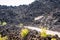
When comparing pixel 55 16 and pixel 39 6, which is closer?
pixel 55 16

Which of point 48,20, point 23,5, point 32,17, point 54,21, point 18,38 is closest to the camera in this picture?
point 18,38

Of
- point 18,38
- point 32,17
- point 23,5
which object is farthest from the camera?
point 23,5

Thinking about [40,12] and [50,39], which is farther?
[40,12]

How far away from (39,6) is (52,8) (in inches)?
331

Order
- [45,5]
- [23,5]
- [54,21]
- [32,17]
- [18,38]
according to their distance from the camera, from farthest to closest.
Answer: [23,5]
[45,5]
[32,17]
[54,21]
[18,38]

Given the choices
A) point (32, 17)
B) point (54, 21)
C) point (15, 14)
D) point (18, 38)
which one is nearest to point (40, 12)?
point (32, 17)

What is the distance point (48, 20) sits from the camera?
53.0 metres

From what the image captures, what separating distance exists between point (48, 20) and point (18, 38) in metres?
31.3

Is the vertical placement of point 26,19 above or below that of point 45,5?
below

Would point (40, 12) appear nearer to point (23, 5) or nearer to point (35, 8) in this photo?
point (35, 8)

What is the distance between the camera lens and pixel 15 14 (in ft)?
246

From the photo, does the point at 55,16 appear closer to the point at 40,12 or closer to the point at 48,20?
the point at 48,20

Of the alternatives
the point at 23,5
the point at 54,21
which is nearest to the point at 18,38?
the point at 54,21

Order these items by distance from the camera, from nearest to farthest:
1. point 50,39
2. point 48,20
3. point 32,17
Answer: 1. point 50,39
2. point 48,20
3. point 32,17
